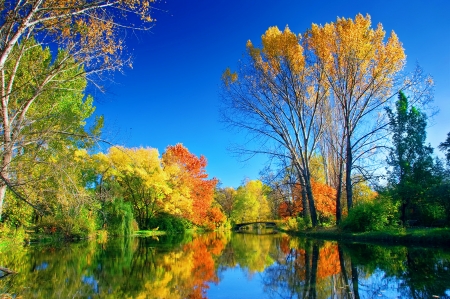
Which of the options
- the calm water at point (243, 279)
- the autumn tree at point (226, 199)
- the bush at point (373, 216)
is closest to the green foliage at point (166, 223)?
the bush at point (373, 216)

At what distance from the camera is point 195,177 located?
116 ft

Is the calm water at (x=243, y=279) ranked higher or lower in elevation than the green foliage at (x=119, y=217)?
lower

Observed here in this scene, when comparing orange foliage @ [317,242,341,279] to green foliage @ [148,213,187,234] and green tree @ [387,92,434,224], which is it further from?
green foliage @ [148,213,187,234]

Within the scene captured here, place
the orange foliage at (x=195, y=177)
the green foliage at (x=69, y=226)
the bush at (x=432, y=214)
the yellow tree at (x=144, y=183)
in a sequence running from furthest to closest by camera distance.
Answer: the orange foliage at (x=195, y=177), the yellow tree at (x=144, y=183), the green foliage at (x=69, y=226), the bush at (x=432, y=214)

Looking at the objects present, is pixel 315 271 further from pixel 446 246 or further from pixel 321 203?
pixel 321 203

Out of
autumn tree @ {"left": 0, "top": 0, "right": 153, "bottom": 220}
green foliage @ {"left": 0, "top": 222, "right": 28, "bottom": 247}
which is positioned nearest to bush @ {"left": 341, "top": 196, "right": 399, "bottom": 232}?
autumn tree @ {"left": 0, "top": 0, "right": 153, "bottom": 220}

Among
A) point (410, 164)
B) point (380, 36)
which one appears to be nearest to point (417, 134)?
point (410, 164)

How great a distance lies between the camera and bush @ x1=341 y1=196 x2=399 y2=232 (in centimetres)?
1353

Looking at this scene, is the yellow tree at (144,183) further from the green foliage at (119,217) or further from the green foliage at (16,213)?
the green foliage at (16,213)

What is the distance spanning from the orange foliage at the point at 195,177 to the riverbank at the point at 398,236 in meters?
18.0

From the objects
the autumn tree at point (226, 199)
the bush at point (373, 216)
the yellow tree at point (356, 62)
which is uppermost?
the yellow tree at point (356, 62)

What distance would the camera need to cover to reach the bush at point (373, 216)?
13531 mm

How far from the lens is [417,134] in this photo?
21562 millimetres

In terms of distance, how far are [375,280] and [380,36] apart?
12576 mm
